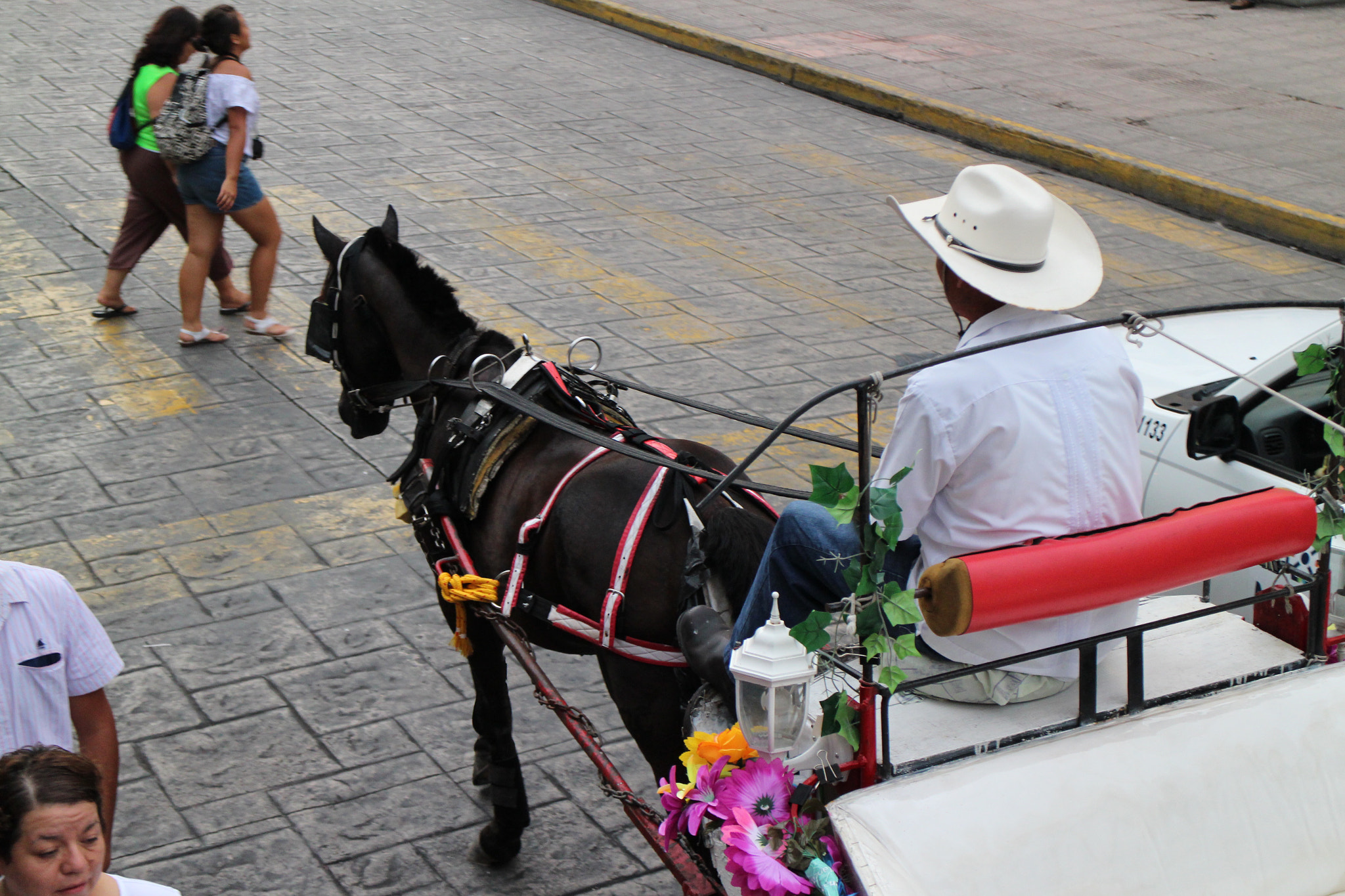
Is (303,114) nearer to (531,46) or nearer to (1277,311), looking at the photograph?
(531,46)

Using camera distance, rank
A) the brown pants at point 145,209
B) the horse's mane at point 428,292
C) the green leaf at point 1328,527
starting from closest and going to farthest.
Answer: the green leaf at point 1328,527
the horse's mane at point 428,292
the brown pants at point 145,209

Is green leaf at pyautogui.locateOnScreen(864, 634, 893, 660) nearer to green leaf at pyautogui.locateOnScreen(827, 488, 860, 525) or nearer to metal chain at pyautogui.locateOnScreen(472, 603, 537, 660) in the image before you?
green leaf at pyautogui.locateOnScreen(827, 488, 860, 525)

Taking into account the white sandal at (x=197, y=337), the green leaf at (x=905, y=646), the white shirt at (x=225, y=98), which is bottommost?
the white sandal at (x=197, y=337)

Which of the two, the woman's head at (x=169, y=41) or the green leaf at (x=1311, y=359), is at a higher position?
the woman's head at (x=169, y=41)

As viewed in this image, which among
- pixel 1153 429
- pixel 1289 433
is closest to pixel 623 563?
pixel 1153 429

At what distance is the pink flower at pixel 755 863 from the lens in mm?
2363

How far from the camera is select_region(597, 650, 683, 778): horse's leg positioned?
3.38m

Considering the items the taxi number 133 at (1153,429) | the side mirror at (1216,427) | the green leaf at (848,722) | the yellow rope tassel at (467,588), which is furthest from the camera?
the taxi number 133 at (1153,429)

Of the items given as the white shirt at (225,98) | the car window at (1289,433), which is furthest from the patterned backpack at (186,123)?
the car window at (1289,433)

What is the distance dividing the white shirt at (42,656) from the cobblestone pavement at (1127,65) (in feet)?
31.2

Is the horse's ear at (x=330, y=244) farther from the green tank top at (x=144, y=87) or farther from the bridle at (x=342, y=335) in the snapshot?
the green tank top at (x=144, y=87)

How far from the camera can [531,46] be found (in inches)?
568

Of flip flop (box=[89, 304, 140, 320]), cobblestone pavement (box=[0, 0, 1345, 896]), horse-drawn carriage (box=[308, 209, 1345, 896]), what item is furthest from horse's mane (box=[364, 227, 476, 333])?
flip flop (box=[89, 304, 140, 320])

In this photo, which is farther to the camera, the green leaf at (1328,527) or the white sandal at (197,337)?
the white sandal at (197,337)
